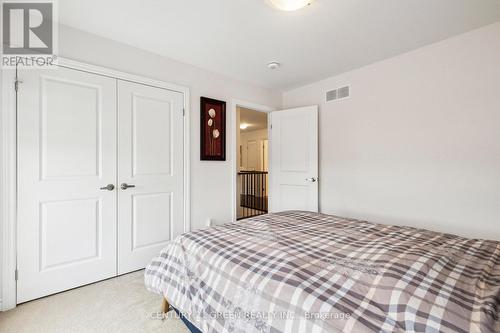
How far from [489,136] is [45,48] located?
3.99m

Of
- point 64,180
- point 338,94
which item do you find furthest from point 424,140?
point 64,180

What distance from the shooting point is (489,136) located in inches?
81.0

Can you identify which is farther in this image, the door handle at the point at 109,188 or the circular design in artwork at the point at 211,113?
the circular design in artwork at the point at 211,113

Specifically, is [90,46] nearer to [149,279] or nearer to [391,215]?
[149,279]

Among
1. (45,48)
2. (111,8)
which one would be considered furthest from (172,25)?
(45,48)

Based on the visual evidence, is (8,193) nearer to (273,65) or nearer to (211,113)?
(211,113)

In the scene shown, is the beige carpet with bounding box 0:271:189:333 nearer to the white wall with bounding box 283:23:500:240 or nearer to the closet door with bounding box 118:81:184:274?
the closet door with bounding box 118:81:184:274

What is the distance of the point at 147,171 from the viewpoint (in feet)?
8.20

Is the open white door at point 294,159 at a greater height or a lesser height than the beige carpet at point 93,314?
greater

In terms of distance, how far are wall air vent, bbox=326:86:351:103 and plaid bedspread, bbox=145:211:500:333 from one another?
2.02 m

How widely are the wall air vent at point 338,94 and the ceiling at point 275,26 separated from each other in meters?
0.39

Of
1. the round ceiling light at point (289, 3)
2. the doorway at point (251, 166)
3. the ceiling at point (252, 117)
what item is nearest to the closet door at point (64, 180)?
the round ceiling light at point (289, 3)

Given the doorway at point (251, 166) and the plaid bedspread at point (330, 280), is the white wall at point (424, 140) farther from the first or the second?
the doorway at point (251, 166)

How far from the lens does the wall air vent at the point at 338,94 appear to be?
10.0ft
